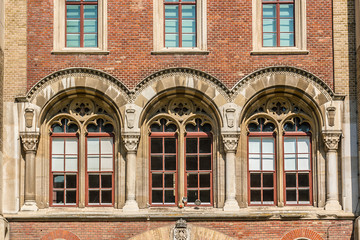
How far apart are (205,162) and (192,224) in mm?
2073

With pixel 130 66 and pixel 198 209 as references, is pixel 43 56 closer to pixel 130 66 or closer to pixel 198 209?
pixel 130 66

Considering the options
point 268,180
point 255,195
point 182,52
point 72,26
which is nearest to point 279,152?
point 268,180

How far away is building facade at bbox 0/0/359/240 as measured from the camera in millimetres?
26531

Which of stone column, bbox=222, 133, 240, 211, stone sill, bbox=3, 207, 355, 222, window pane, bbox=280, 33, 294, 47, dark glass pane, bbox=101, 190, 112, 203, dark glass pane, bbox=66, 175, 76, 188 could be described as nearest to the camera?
stone sill, bbox=3, 207, 355, 222

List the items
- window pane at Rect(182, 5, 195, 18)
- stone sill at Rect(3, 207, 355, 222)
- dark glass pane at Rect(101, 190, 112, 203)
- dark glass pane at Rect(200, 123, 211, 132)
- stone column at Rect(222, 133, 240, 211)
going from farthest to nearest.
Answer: window pane at Rect(182, 5, 195, 18)
dark glass pane at Rect(200, 123, 211, 132)
dark glass pane at Rect(101, 190, 112, 203)
stone column at Rect(222, 133, 240, 211)
stone sill at Rect(3, 207, 355, 222)

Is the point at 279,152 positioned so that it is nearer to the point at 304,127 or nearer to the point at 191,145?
the point at 304,127

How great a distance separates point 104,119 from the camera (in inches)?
1075

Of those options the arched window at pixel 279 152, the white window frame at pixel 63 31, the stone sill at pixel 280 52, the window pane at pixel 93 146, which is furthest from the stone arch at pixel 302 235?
the white window frame at pixel 63 31

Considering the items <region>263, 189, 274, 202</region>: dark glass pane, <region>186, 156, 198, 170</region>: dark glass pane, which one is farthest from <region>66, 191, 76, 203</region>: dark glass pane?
<region>263, 189, 274, 202</region>: dark glass pane

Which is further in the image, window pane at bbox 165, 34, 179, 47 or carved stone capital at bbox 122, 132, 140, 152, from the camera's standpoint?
window pane at bbox 165, 34, 179, 47

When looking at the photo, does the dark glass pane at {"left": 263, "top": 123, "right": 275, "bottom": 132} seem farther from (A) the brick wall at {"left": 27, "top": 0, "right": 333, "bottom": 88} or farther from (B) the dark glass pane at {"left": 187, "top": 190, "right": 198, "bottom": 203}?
(B) the dark glass pane at {"left": 187, "top": 190, "right": 198, "bottom": 203}

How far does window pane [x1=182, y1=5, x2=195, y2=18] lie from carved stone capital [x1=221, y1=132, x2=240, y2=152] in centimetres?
398

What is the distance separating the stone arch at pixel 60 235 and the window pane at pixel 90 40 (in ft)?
19.3

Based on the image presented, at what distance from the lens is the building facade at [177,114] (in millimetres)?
26531
